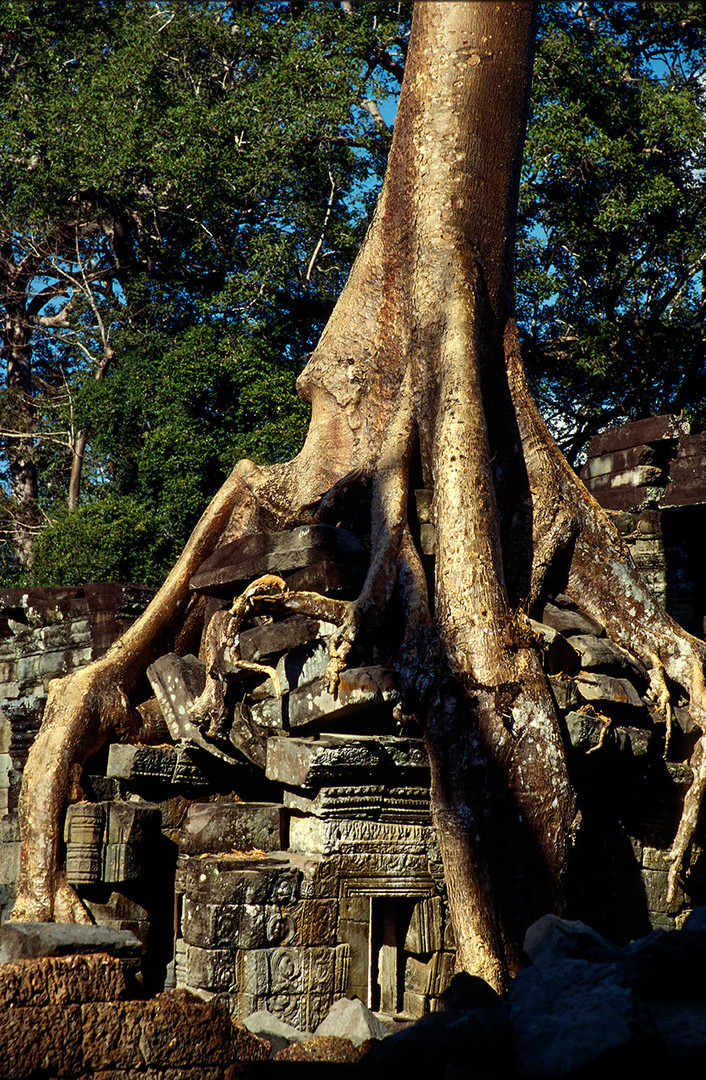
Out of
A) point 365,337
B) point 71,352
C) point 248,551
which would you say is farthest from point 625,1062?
point 71,352

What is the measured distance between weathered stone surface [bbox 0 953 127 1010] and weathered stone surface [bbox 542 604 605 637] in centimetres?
278

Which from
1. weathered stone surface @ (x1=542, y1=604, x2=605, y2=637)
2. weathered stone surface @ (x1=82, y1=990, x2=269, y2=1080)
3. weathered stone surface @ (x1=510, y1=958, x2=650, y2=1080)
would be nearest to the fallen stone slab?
weathered stone surface @ (x1=510, y1=958, x2=650, y2=1080)

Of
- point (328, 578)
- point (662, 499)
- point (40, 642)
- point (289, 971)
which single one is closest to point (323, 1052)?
point (289, 971)

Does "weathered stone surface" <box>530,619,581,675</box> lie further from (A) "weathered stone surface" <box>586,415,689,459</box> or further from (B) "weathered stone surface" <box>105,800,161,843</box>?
(A) "weathered stone surface" <box>586,415,689,459</box>

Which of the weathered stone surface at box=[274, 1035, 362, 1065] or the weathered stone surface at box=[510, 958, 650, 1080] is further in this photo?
the weathered stone surface at box=[274, 1035, 362, 1065]

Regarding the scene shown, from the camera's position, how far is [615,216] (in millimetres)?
11812

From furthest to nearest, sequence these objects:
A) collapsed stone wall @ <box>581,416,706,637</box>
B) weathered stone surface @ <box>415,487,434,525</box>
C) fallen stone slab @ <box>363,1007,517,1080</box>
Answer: collapsed stone wall @ <box>581,416,706,637</box> < weathered stone surface @ <box>415,487,434,525</box> < fallen stone slab @ <box>363,1007,517,1080</box>

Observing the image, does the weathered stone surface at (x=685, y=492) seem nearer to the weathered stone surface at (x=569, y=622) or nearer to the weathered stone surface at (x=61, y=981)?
the weathered stone surface at (x=569, y=622)

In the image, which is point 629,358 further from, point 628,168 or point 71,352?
point 71,352

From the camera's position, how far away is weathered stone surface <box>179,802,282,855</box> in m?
4.20

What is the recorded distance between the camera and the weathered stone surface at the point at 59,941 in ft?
9.92

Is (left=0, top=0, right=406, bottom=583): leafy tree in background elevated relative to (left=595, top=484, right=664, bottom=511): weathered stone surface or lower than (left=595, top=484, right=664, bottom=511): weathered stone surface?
elevated

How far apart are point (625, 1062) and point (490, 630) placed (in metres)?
2.23

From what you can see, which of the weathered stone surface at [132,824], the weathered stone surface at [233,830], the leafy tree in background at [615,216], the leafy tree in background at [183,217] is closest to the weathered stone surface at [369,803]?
the weathered stone surface at [233,830]
